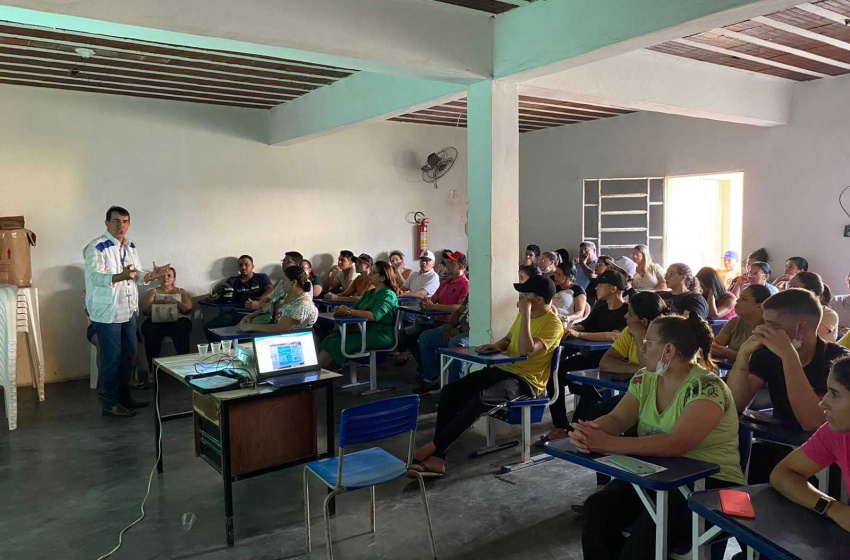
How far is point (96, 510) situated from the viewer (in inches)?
136

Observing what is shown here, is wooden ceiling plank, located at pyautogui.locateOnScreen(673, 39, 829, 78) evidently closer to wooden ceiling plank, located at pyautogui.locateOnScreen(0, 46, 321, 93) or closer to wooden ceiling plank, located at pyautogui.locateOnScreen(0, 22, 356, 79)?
wooden ceiling plank, located at pyautogui.locateOnScreen(0, 22, 356, 79)

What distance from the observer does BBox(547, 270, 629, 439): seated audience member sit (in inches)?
178

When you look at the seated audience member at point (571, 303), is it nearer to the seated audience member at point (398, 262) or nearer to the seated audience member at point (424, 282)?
the seated audience member at point (424, 282)

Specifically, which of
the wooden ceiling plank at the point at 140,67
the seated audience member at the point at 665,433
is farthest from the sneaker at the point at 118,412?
the seated audience member at the point at 665,433

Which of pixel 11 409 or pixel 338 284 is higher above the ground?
pixel 338 284

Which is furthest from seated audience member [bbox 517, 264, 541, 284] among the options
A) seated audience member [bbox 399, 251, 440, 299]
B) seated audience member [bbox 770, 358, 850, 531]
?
seated audience member [bbox 770, 358, 850, 531]

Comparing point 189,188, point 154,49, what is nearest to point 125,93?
point 189,188

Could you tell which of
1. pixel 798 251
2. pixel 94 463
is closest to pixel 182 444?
pixel 94 463

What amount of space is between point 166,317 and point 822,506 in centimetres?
631

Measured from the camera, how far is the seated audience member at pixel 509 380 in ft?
12.8

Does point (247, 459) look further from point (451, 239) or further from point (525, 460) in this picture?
point (451, 239)

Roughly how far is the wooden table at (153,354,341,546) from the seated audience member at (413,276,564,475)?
767 millimetres

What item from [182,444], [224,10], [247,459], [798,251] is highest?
[224,10]

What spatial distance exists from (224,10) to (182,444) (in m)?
2.93
